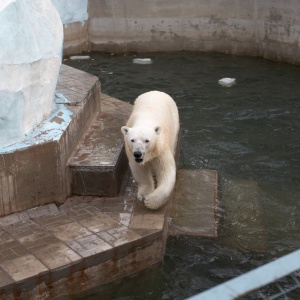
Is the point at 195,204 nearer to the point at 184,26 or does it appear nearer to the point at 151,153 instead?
the point at 151,153

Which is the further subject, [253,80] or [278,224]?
[253,80]

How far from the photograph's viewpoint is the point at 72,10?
49.0 ft

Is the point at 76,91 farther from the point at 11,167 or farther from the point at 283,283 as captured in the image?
the point at 283,283

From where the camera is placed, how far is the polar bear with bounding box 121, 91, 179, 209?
550 centimetres

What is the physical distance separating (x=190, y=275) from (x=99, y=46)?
10788 mm

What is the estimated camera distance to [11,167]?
5.59 meters

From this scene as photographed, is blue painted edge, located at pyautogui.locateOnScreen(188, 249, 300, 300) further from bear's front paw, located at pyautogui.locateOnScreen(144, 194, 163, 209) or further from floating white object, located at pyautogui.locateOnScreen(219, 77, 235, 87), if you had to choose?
floating white object, located at pyautogui.locateOnScreen(219, 77, 235, 87)

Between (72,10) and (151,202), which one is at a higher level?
(72,10)

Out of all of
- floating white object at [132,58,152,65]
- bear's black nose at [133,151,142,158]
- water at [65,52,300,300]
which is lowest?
water at [65,52,300,300]

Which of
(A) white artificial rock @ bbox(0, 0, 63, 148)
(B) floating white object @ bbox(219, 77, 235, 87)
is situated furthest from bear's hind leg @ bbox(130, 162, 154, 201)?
(B) floating white object @ bbox(219, 77, 235, 87)

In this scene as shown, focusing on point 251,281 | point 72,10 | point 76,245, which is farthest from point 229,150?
point 72,10

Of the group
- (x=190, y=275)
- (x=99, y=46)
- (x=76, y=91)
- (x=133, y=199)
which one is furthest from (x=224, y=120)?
(x=99, y=46)

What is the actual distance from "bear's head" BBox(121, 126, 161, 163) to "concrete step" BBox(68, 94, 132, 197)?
0.59m

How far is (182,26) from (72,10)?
9.68ft
